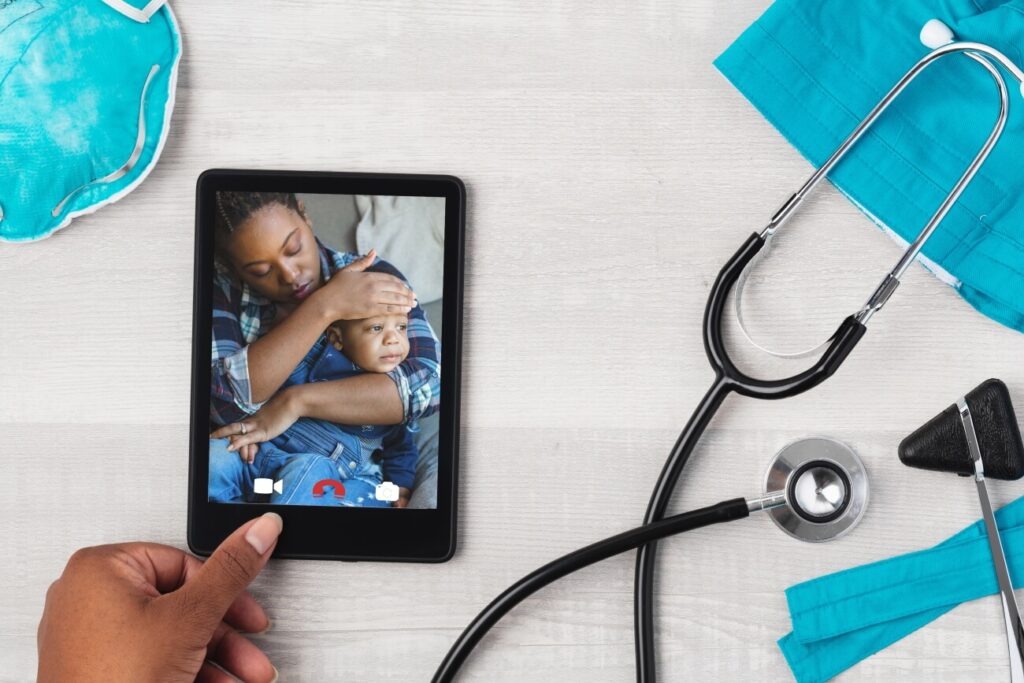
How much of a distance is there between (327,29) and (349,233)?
17 centimetres

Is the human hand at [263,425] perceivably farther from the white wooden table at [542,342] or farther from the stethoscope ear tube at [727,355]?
the stethoscope ear tube at [727,355]

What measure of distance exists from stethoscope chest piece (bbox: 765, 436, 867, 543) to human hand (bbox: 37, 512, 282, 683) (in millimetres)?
397

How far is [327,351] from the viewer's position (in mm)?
627

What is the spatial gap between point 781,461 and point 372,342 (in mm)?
335

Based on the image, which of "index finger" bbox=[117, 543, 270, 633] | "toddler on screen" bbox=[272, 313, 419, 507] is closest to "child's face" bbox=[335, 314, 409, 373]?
"toddler on screen" bbox=[272, 313, 419, 507]

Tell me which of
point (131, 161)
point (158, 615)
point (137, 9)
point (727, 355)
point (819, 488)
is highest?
point (137, 9)

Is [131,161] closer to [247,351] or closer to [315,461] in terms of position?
[247,351]

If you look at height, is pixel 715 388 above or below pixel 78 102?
below

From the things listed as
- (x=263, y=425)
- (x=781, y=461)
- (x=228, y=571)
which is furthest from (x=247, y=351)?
(x=781, y=461)

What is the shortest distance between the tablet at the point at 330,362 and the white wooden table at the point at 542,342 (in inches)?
1.0

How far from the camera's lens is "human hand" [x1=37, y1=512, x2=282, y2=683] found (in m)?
0.58

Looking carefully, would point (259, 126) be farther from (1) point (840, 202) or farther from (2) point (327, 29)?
(1) point (840, 202)

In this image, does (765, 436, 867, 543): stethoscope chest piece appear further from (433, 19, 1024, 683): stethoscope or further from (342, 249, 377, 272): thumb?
(342, 249, 377, 272): thumb

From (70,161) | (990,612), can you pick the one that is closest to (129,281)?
(70,161)
